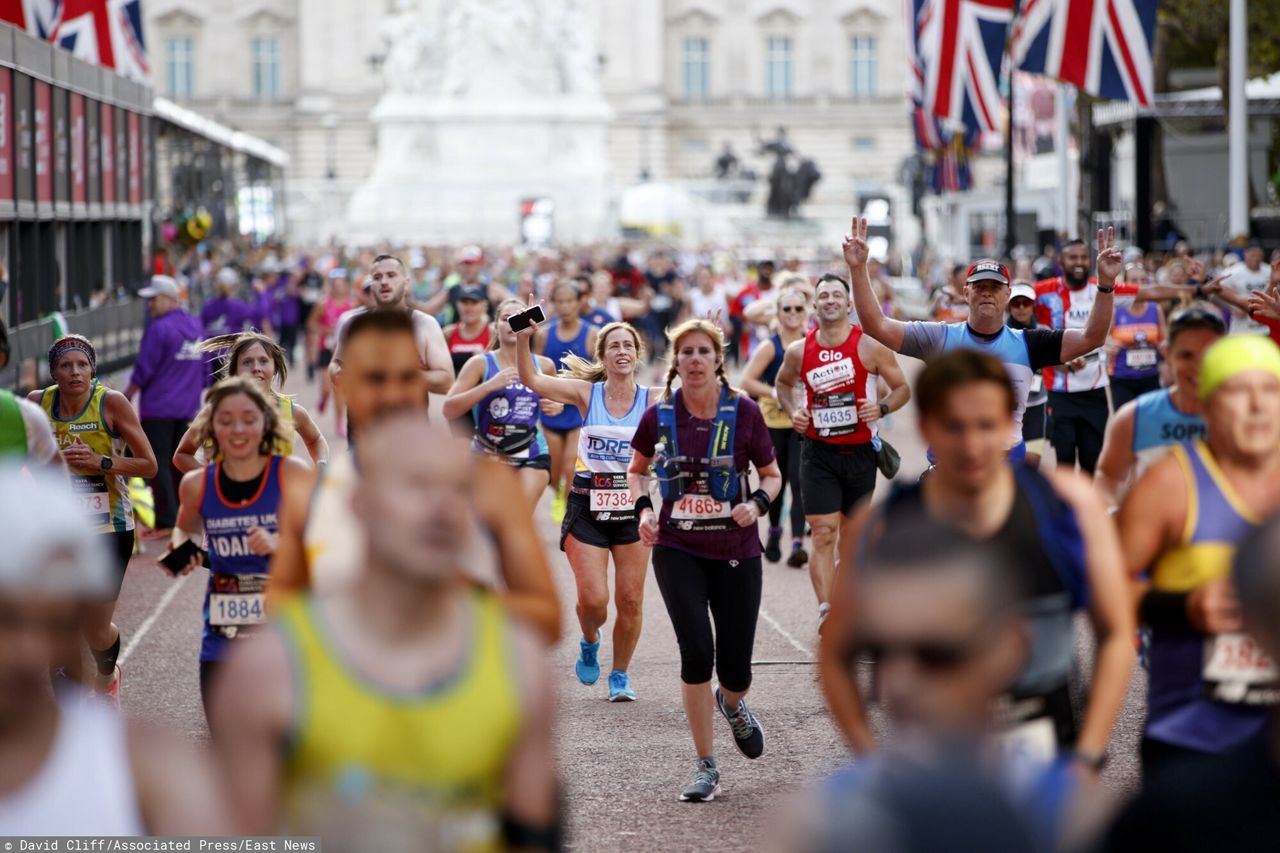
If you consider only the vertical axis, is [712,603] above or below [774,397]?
below

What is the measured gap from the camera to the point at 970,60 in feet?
83.9

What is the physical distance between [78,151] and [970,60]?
11.3m

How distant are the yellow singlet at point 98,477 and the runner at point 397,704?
5650mm

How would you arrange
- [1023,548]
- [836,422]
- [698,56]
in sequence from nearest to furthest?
[1023,548] → [836,422] → [698,56]

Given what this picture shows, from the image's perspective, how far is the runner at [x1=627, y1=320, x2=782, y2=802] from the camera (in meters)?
7.65

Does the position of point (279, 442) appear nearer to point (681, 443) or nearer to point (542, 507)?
point (681, 443)

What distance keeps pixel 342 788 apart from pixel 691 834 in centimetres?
383

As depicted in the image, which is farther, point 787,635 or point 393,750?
point 787,635

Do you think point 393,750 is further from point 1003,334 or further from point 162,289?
point 162,289

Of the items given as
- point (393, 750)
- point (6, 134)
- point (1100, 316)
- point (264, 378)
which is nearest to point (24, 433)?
point (264, 378)

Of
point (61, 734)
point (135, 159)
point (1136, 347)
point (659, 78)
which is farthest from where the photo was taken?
point (659, 78)

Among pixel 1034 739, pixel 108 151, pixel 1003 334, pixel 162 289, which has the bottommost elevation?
pixel 1034 739

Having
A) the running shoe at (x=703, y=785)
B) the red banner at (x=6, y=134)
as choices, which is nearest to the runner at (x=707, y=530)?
the running shoe at (x=703, y=785)

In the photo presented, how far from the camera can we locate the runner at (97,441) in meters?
8.80
